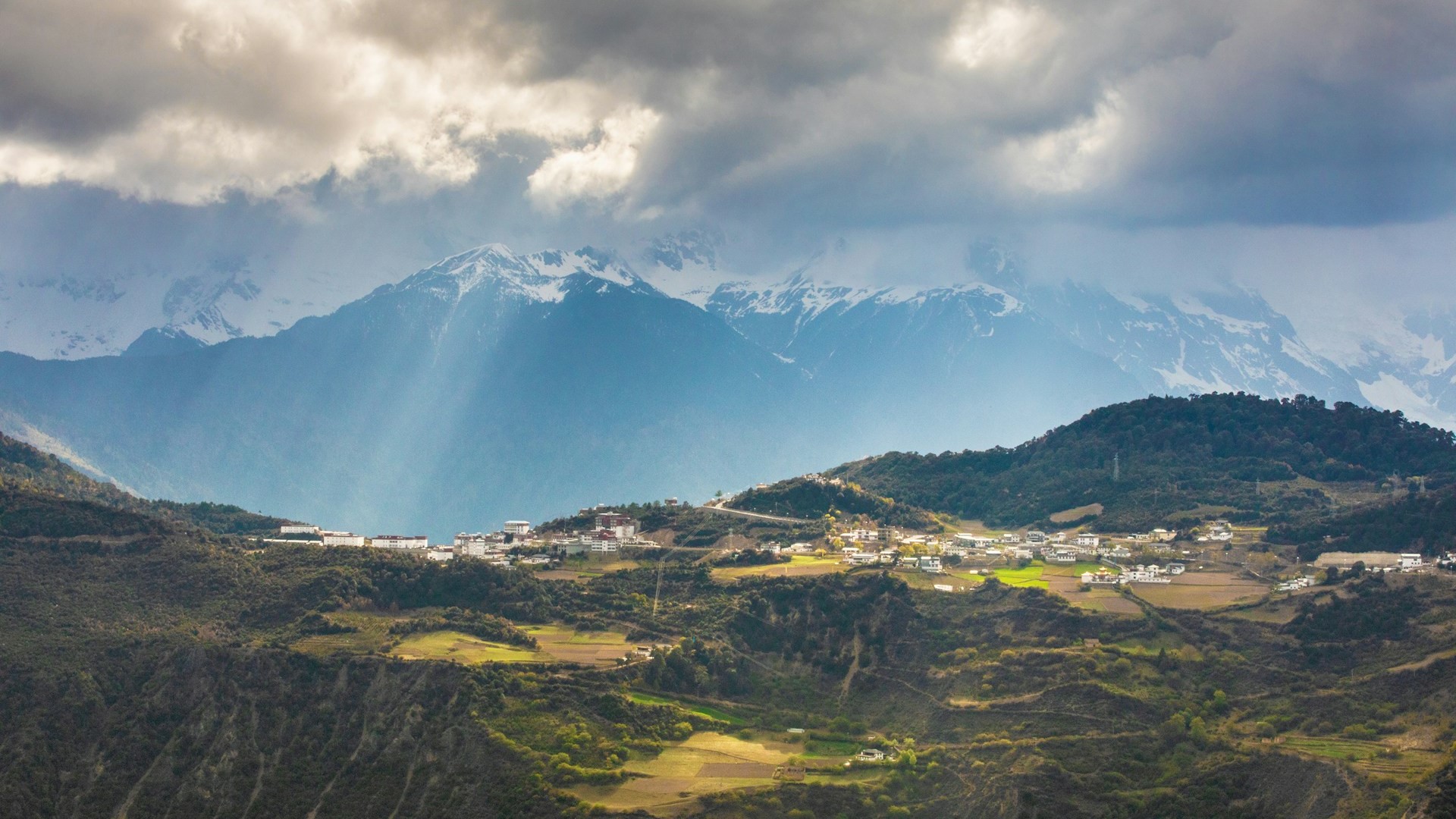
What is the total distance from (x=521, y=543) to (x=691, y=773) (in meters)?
44.5

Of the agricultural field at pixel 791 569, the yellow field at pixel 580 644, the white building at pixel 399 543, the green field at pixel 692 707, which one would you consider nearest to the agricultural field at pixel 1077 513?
the agricultural field at pixel 791 569

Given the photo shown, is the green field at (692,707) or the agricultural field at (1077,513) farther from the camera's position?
the agricultural field at (1077,513)

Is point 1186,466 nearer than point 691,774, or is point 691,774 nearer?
point 691,774

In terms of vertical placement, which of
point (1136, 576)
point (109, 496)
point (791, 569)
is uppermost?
point (109, 496)

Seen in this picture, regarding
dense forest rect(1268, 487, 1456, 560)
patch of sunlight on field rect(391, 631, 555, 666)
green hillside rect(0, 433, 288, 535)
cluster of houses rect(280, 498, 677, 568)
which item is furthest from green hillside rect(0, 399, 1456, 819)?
green hillside rect(0, 433, 288, 535)

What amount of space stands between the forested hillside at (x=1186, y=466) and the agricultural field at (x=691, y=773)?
43.9m

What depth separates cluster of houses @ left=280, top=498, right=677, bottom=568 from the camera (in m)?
102

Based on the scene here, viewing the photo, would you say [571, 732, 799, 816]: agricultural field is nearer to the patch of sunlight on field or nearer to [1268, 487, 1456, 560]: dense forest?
the patch of sunlight on field

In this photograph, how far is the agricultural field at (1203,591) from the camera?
81188 millimetres

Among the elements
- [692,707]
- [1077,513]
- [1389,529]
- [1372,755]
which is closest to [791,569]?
[692,707]

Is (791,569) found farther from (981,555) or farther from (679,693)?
(679,693)

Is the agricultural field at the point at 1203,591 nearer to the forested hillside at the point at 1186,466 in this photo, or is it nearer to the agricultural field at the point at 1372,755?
the forested hillside at the point at 1186,466

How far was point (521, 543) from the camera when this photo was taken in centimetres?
10856

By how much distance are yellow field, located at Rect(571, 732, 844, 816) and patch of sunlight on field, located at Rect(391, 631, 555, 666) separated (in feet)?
37.0
